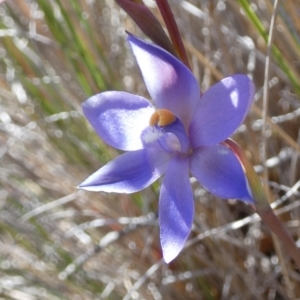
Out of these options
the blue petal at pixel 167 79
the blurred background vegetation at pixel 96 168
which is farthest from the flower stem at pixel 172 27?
the blurred background vegetation at pixel 96 168

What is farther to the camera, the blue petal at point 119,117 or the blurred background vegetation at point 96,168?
the blurred background vegetation at point 96,168

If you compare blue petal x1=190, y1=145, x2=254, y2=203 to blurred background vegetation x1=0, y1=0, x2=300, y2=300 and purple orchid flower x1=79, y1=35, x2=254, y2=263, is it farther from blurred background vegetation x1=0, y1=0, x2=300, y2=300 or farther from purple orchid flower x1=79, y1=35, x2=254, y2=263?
blurred background vegetation x1=0, y1=0, x2=300, y2=300

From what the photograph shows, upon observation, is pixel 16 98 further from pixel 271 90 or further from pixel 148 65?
pixel 148 65

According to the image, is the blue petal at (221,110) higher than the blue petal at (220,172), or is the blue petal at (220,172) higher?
the blue petal at (221,110)

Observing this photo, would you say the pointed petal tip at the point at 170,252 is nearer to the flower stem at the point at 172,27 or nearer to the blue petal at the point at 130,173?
the blue petal at the point at 130,173

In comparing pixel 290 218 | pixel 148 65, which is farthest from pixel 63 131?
pixel 148 65

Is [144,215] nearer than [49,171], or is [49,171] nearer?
[144,215]
